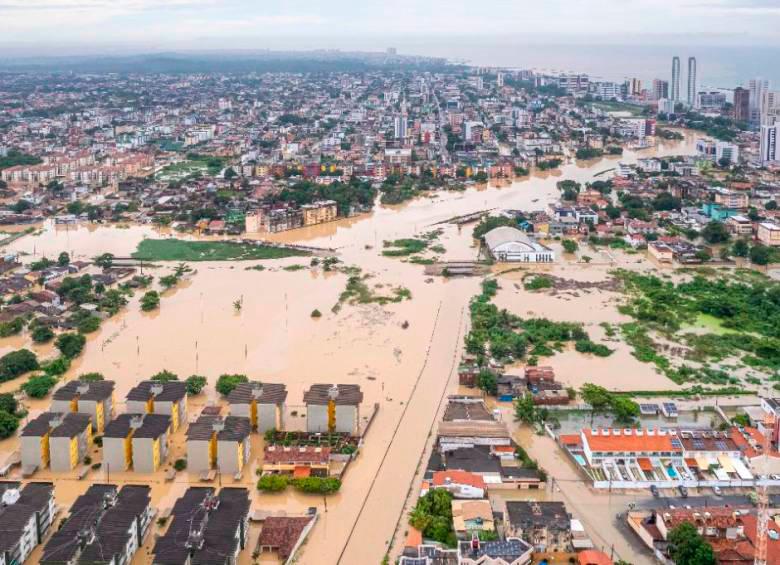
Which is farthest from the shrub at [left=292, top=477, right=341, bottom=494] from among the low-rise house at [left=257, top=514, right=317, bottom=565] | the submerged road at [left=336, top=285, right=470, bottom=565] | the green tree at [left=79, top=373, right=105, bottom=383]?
the green tree at [left=79, top=373, right=105, bottom=383]

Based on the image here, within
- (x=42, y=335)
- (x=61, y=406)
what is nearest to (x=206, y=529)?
(x=61, y=406)

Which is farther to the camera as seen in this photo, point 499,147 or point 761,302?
point 499,147

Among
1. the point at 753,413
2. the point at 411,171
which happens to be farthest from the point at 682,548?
the point at 411,171

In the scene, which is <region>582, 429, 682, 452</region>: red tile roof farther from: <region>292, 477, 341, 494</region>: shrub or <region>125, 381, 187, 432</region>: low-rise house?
<region>125, 381, 187, 432</region>: low-rise house

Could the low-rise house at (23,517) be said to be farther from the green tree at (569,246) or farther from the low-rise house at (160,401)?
the green tree at (569,246)

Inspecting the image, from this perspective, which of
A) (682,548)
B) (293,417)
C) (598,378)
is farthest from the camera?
(598,378)

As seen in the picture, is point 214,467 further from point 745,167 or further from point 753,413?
point 745,167
